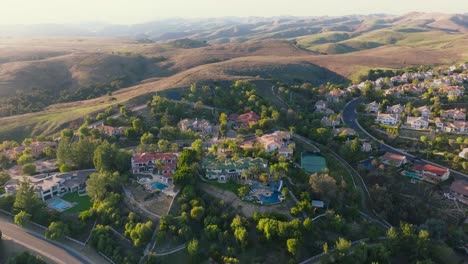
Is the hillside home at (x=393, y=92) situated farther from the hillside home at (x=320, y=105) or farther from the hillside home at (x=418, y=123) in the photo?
the hillside home at (x=320, y=105)

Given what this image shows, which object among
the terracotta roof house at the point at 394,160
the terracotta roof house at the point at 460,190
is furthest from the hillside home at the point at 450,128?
the terracotta roof house at the point at 460,190

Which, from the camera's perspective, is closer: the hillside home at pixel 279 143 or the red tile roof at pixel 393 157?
the hillside home at pixel 279 143

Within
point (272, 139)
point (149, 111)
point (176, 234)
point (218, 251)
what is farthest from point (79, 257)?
point (149, 111)

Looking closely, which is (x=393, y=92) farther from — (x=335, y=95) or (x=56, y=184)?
(x=56, y=184)

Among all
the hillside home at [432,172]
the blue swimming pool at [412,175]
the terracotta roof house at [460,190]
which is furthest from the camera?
the blue swimming pool at [412,175]

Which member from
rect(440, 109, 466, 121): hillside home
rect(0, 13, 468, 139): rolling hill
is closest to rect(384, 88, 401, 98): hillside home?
rect(440, 109, 466, 121): hillside home

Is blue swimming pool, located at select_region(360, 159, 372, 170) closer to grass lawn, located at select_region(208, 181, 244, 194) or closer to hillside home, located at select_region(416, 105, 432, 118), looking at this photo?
grass lawn, located at select_region(208, 181, 244, 194)

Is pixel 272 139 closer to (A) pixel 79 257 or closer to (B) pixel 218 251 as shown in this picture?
(B) pixel 218 251
